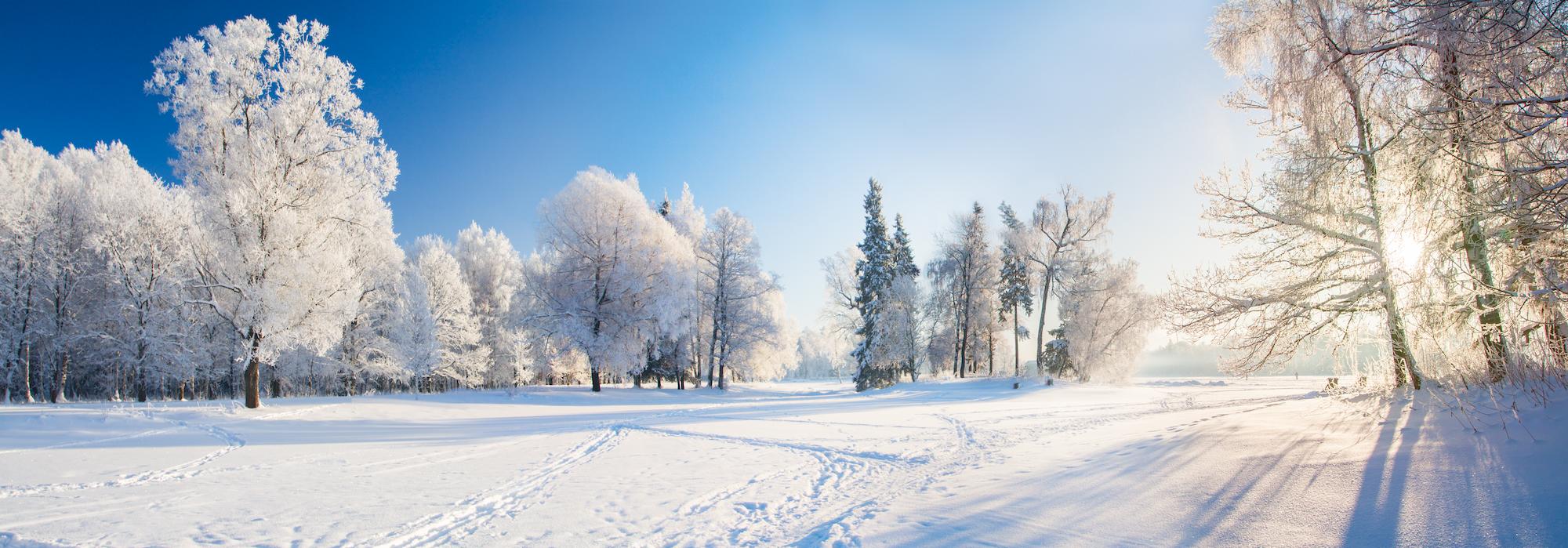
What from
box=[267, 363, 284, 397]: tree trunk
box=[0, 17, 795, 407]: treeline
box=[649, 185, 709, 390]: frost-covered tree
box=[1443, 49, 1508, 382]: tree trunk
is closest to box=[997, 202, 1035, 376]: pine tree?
box=[0, 17, 795, 407]: treeline

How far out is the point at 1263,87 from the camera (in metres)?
9.46

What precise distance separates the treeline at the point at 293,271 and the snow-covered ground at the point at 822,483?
4798mm

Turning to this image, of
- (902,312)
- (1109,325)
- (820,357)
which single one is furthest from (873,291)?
(820,357)

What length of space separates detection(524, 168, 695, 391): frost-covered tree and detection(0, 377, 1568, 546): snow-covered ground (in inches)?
572

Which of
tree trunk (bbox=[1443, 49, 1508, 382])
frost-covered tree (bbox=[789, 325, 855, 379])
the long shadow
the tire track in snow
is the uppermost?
tree trunk (bbox=[1443, 49, 1508, 382])

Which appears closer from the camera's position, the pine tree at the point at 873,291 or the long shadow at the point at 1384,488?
the long shadow at the point at 1384,488

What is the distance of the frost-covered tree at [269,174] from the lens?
14.7 m

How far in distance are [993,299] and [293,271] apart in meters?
34.0

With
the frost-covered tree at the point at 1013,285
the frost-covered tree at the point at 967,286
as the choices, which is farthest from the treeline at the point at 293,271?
the frost-covered tree at the point at 1013,285

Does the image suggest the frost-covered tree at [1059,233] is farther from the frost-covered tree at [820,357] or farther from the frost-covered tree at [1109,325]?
the frost-covered tree at [820,357]

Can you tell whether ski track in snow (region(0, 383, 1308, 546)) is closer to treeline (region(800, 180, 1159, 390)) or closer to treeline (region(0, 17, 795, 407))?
treeline (region(0, 17, 795, 407))

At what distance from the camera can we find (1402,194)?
6.20 meters

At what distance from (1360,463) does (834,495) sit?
4583 mm

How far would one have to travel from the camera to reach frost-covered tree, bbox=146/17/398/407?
1472 cm
